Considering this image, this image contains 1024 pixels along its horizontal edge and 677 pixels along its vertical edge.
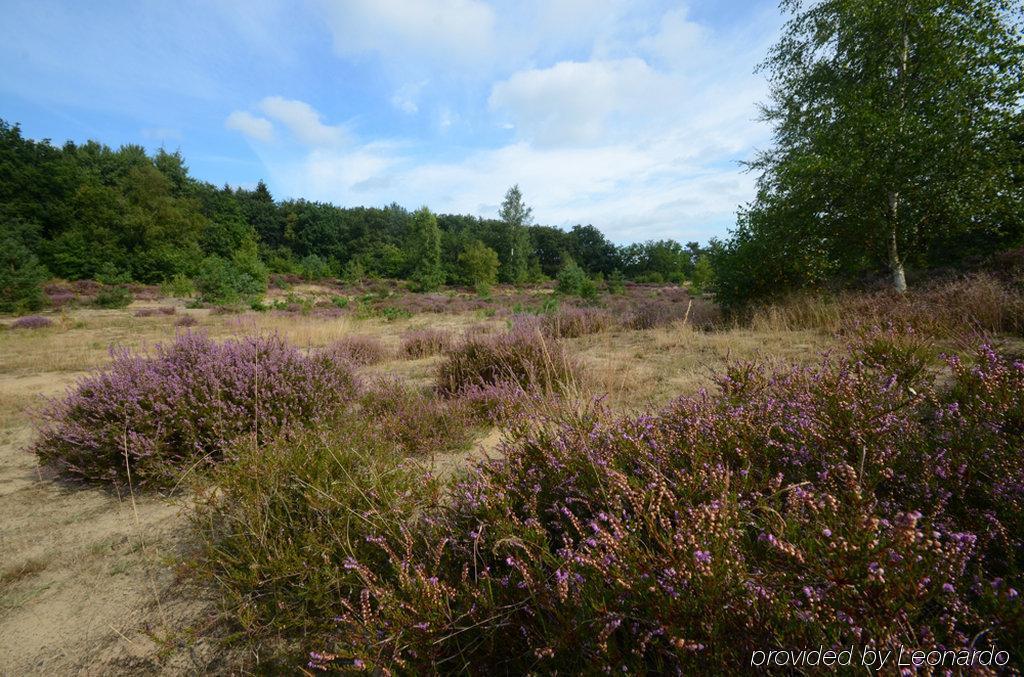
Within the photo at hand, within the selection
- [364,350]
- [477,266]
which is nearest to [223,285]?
[364,350]

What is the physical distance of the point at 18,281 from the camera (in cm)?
1680

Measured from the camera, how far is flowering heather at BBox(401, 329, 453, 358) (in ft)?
26.1

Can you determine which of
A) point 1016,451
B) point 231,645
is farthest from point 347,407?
point 1016,451

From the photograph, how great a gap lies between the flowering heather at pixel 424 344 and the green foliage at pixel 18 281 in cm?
1955

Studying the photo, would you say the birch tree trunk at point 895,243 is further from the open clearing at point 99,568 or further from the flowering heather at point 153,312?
the flowering heather at point 153,312

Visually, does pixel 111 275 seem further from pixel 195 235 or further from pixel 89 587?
pixel 89 587

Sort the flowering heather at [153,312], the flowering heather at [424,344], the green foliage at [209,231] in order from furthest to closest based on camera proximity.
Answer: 1. the green foliage at [209,231]
2. the flowering heather at [153,312]
3. the flowering heather at [424,344]

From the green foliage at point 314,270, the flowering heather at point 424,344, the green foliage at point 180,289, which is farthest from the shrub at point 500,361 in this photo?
the green foliage at point 314,270

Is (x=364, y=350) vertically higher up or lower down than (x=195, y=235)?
lower down

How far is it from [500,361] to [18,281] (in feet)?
77.8

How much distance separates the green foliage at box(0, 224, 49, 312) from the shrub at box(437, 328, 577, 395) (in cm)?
2209

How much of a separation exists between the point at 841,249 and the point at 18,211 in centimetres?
5257

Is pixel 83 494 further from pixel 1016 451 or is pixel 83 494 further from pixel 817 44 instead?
pixel 817 44

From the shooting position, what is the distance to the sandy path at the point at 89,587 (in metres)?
1.64
